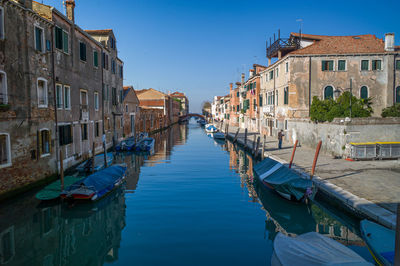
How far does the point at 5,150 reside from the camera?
10562mm

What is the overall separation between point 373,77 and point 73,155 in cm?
2329

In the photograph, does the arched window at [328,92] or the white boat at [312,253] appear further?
the arched window at [328,92]

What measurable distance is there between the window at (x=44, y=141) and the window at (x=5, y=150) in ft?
6.26

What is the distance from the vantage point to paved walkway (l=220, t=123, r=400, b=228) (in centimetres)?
843

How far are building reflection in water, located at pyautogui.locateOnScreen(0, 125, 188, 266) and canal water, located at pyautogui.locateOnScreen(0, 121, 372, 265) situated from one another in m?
0.02

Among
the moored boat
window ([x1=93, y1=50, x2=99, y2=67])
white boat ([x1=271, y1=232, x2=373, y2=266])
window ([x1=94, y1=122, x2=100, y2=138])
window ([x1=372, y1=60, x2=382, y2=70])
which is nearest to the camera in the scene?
white boat ([x1=271, y1=232, x2=373, y2=266])

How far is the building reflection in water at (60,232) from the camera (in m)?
7.38

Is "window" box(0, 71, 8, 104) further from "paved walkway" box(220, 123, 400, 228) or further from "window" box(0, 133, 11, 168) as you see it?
"paved walkway" box(220, 123, 400, 228)

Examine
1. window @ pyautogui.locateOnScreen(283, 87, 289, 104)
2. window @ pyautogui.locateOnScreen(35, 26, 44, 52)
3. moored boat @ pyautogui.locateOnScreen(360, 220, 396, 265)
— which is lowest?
moored boat @ pyautogui.locateOnScreen(360, 220, 396, 265)

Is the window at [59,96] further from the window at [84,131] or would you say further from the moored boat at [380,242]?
the moored boat at [380,242]

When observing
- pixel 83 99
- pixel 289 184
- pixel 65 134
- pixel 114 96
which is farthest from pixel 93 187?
pixel 114 96

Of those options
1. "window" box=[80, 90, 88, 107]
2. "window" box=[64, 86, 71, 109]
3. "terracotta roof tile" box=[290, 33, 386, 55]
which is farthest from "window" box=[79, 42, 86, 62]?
"terracotta roof tile" box=[290, 33, 386, 55]

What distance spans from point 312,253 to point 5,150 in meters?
10.6

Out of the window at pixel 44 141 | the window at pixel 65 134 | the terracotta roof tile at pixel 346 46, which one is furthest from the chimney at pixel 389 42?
the window at pixel 44 141
